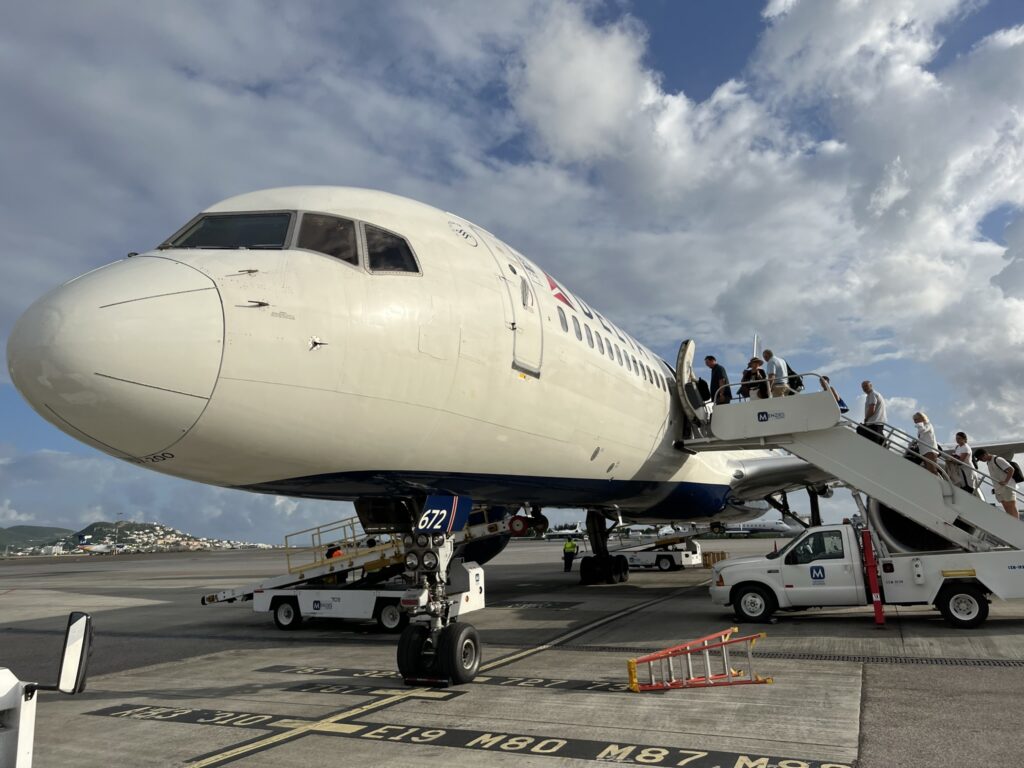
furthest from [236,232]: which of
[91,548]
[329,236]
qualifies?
[91,548]

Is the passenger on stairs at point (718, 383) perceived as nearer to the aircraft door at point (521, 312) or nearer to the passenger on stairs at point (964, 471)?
the passenger on stairs at point (964, 471)

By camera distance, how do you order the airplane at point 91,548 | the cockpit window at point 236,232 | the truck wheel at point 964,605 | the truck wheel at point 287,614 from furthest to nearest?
the airplane at point 91,548, the truck wheel at point 287,614, the truck wheel at point 964,605, the cockpit window at point 236,232

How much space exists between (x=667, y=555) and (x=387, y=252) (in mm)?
23284

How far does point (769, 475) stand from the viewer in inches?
755

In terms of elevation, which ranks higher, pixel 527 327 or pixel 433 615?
pixel 527 327

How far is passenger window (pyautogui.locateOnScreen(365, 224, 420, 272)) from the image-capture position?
21.7ft

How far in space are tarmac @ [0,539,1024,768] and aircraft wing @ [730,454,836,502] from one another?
18.0 feet

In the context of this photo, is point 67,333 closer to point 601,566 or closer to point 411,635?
point 411,635

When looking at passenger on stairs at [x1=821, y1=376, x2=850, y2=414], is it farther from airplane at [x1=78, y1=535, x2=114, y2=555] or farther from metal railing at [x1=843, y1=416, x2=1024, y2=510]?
airplane at [x1=78, y1=535, x2=114, y2=555]

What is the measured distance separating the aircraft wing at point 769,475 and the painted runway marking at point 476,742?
13.6 metres

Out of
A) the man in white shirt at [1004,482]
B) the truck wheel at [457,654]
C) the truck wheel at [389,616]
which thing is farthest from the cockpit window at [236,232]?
the man in white shirt at [1004,482]

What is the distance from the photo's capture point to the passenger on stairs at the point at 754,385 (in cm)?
1362

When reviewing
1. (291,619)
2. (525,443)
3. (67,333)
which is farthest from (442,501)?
(291,619)

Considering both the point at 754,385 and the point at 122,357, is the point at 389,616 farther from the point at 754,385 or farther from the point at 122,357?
the point at 122,357
